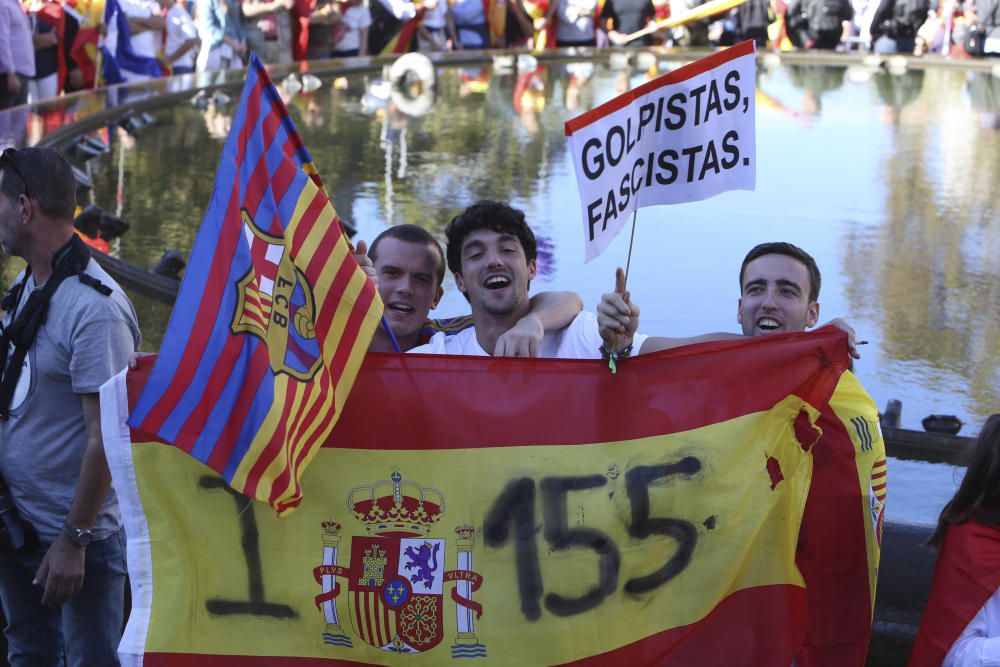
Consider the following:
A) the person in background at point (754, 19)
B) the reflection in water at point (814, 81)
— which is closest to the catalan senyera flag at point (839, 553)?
the reflection in water at point (814, 81)

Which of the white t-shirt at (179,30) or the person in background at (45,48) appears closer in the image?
the person in background at (45,48)

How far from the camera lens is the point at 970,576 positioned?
2920mm

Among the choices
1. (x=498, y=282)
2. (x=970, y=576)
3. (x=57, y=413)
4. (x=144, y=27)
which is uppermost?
(x=144, y=27)

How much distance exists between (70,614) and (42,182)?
108 cm

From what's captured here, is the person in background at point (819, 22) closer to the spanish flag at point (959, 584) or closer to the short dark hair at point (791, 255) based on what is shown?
the short dark hair at point (791, 255)

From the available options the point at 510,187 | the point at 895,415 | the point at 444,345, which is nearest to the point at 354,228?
→ the point at 510,187

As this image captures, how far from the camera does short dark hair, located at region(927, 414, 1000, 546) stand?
2.96 metres

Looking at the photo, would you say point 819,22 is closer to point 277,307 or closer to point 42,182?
point 42,182

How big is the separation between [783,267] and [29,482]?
1969 mm

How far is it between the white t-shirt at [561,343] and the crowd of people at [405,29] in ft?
24.4

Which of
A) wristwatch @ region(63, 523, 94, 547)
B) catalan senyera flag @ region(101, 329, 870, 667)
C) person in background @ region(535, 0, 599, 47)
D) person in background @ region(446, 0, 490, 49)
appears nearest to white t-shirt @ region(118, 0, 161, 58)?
person in background @ region(446, 0, 490, 49)

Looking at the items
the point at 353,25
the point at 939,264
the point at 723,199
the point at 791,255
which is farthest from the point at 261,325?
the point at 353,25

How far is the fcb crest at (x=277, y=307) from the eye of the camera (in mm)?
2930

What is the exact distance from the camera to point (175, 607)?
3119 millimetres
